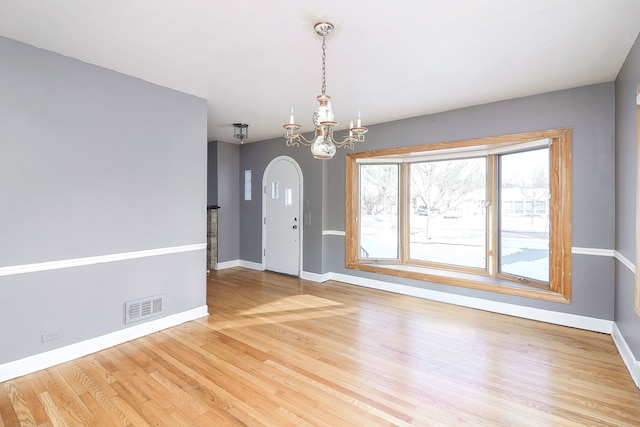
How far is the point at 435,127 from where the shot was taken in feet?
13.4

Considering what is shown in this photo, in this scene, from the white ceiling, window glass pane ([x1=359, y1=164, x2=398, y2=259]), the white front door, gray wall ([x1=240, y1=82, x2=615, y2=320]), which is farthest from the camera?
the white front door

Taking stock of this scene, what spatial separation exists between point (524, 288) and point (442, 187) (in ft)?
5.65

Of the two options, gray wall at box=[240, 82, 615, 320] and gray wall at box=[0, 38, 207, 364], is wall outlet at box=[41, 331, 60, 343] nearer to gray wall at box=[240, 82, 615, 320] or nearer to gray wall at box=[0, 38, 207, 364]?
gray wall at box=[0, 38, 207, 364]

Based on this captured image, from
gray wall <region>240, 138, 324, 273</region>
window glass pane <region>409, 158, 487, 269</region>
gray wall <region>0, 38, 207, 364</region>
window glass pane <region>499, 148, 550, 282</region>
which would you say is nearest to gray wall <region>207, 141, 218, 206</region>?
gray wall <region>240, 138, 324, 273</region>

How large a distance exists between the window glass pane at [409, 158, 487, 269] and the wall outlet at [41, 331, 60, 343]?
14.1 ft

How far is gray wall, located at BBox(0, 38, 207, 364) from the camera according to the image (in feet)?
7.60

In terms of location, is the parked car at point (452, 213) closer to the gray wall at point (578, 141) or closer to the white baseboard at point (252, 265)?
the gray wall at point (578, 141)

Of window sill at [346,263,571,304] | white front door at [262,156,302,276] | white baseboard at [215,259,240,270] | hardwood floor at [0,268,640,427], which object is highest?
white front door at [262,156,302,276]

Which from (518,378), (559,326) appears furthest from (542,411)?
(559,326)

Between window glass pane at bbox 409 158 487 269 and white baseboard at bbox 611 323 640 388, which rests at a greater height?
window glass pane at bbox 409 158 487 269

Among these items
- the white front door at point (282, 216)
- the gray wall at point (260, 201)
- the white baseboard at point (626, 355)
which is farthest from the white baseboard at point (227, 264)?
the white baseboard at point (626, 355)

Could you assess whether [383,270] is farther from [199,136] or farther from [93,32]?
[93,32]

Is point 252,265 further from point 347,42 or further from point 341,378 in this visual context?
point 347,42

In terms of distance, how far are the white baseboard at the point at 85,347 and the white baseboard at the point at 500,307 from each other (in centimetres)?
259
